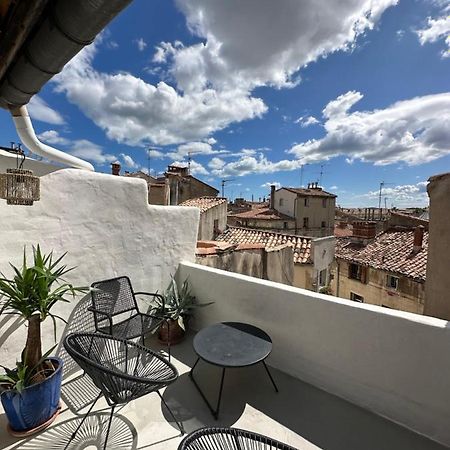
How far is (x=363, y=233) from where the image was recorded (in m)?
17.1

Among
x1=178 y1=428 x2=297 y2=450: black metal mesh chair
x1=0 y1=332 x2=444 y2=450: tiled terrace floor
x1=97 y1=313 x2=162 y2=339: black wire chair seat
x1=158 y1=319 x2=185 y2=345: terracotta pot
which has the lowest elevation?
x1=0 y1=332 x2=444 y2=450: tiled terrace floor

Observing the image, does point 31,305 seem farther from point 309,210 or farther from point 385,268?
point 309,210

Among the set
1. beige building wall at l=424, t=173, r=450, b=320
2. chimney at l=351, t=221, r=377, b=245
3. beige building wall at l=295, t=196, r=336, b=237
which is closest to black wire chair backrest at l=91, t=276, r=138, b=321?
beige building wall at l=424, t=173, r=450, b=320

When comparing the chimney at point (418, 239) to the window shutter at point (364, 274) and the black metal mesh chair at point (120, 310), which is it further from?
the black metal mesh chair at point (120, 310)

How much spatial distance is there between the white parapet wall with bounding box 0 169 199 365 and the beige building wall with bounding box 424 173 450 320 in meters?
3.62

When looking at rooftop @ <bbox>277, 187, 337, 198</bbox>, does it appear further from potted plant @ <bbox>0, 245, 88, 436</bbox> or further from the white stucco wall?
potted plant @ <bbox>0, 245, 88, 436</bbox>

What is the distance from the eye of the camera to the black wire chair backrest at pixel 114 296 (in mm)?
3320

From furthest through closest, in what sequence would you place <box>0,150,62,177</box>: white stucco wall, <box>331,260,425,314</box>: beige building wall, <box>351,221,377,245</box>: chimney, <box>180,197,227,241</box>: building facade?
<box>351,221,377,245</box>: chimney, <box>180,197,227,241</box>: building facade, <box>331,260,425,314</box>: beige building wall, <box>0,150,62,177</box>: white stucco wall

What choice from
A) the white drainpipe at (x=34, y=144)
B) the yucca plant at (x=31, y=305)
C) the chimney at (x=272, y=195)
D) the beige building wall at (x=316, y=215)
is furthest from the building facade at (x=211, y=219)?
the chimney at (x=272, y=195)

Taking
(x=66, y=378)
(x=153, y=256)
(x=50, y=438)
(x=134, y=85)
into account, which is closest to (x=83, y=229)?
(x=153, y=256)

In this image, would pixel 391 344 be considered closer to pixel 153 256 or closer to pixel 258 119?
pixel 153 256

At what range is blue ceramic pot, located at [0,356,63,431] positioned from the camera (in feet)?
7.04

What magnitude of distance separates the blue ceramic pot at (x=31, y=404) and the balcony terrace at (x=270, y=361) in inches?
5.1

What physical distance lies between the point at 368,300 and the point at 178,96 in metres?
15.4
